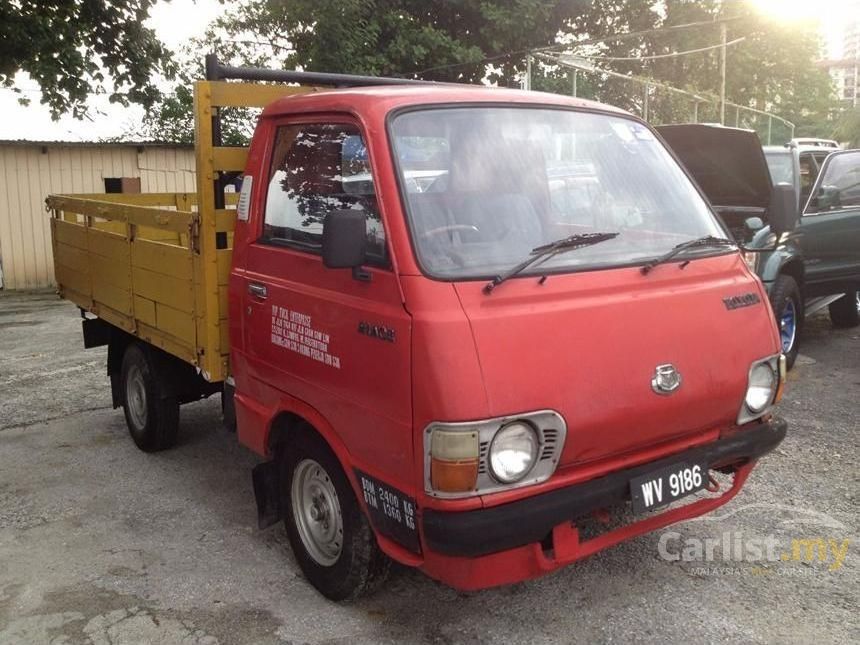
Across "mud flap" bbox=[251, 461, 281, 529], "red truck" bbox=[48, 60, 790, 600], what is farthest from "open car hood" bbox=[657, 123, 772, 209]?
"mud flap" bbox=[251, 461, 281, 529]

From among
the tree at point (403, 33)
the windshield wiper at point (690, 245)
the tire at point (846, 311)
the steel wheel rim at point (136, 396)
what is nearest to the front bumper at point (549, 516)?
the windshield wiper at point (690, 245)

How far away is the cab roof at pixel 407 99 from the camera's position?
3.23 metres

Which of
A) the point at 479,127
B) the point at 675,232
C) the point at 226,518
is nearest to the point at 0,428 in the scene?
the point at 226,518

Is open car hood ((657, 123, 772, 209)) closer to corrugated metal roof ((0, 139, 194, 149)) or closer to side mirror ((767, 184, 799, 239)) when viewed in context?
side mirror ((767, 184, 799, 239))

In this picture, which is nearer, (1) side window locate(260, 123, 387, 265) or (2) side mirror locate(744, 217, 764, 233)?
(1) side window locate(260, 123, 387, 265)

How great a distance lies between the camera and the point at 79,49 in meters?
12.3

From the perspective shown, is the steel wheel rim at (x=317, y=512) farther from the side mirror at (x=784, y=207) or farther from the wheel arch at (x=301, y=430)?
the side mirror at (x=784, y=207)

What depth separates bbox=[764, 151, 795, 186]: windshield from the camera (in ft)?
25.9

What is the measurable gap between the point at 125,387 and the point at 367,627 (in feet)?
10.3

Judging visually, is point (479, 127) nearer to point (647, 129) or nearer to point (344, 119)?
point (344, 119)

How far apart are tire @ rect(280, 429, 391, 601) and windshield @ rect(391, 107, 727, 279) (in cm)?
103

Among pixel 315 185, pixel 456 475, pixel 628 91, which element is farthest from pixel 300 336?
pixel 628 91

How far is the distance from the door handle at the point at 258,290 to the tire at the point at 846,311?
7.19 meters

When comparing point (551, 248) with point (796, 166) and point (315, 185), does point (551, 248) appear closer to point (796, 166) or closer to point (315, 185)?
point (315, 185)
